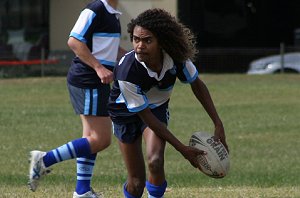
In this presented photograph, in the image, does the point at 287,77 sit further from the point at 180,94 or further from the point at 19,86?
the point at 19,86

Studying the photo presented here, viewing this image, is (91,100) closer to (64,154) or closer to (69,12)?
(64,154)

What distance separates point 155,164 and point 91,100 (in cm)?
143

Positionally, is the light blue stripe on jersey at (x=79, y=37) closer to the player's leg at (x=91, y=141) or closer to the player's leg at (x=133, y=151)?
the player's leg at (x=91, y=141)

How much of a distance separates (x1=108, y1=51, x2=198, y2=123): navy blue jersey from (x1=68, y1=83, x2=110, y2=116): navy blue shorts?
0.88 m

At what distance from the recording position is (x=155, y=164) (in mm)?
7113

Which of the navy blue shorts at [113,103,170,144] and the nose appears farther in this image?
the navy blue shorts at [113,103,170,144]

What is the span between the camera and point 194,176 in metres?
11.9

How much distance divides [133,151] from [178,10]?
2428cm

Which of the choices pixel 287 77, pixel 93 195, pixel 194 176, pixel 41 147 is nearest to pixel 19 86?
pixel 287 77

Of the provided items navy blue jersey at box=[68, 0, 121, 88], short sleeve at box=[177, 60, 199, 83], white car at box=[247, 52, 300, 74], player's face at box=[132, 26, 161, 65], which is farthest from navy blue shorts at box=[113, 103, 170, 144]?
white car at box=[247, 52, 300, 74]

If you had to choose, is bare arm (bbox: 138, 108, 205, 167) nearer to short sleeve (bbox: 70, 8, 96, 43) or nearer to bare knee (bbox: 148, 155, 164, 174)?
bare knee (bbox: 148, 155, 164, 174)

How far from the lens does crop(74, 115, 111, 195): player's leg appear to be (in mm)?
8259

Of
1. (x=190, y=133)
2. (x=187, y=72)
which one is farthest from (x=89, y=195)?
(x=190, y=133)

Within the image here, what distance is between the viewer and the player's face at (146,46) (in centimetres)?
700
